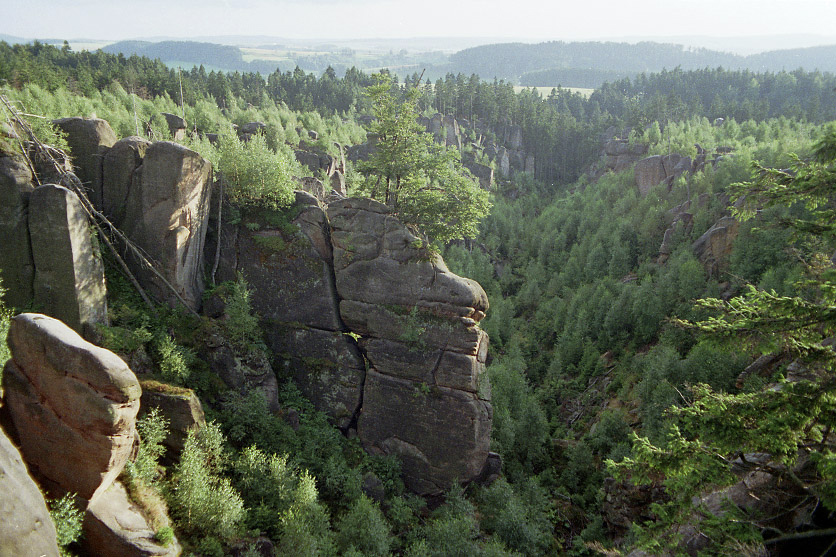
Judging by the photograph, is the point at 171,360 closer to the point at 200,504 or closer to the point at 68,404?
the point at 68,404

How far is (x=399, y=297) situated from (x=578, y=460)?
18322mm

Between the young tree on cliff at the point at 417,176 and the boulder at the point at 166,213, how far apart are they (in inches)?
368

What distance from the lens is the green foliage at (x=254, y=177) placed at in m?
24.6

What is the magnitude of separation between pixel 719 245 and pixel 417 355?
42636 mm

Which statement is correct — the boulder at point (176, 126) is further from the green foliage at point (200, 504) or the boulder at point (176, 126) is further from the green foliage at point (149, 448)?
the green foliage at point (200, 504)

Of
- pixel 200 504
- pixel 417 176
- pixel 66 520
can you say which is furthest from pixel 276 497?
pixel 417 176

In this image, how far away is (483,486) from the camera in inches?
995

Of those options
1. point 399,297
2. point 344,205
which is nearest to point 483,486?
point 399,297

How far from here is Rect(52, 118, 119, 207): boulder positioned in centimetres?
2177

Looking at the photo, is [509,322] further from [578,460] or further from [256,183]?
[256,183]

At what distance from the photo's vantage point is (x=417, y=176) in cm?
2662

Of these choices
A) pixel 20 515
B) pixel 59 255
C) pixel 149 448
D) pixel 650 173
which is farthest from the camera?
pixel 650 173

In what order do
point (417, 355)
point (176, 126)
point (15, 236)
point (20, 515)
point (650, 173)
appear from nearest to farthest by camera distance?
point (20, 515) < point (15, 236) < point (417, 355) < point (176, 126) < point (650, 173)

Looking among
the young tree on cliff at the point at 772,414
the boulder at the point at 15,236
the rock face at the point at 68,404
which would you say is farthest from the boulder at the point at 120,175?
the young tree on cliff at the point at 772,414
